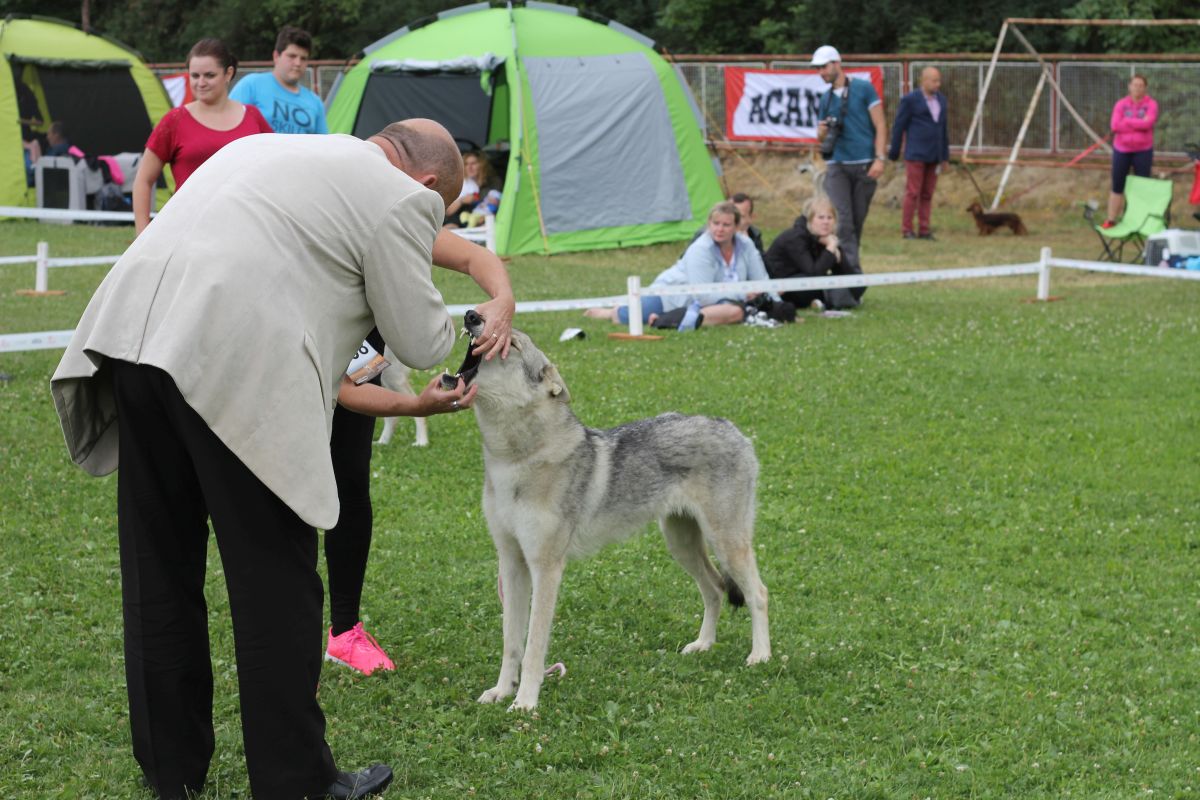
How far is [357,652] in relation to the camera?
458 centimetres

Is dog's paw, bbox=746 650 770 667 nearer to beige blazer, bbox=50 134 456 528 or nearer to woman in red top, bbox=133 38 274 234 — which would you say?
beige blazer, bbox=50 134 456 528

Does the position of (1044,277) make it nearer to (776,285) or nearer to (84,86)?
(776,285)

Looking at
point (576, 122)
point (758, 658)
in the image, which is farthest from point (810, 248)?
point (758, 658)

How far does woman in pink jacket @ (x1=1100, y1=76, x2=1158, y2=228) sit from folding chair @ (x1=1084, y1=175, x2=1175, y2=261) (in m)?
1.84

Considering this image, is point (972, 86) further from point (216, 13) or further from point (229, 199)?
point (216, 13)

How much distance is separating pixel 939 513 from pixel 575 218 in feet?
37.8

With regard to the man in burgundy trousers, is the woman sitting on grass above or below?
below

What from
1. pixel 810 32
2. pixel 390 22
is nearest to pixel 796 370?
pixel 810 32

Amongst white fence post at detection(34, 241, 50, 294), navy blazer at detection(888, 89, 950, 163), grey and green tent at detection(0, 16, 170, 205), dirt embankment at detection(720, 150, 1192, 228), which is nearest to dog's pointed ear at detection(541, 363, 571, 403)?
Result: white fence post at detection(34, 241, 50, 294)

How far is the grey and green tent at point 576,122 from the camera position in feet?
56.2

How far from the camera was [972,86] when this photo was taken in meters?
23.3

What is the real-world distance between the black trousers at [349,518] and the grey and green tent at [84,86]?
754 inches

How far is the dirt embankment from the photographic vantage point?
22.5 metres

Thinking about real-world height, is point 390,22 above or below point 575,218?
above
